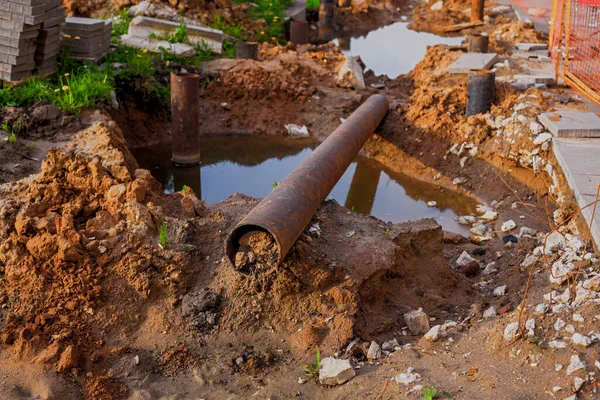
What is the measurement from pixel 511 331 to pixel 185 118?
5.33 m

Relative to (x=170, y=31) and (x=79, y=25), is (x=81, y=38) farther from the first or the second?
(x=170, y=31)

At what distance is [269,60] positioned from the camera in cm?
1088

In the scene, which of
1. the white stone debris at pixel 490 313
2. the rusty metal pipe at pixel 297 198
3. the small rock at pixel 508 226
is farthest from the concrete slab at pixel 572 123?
the white stone debris at pixel 490 313

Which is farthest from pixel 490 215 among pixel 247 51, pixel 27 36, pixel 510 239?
pixel 27 36

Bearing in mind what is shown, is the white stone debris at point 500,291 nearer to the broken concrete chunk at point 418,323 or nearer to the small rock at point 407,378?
the broken concrete chunk at point 418,323

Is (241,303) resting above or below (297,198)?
below

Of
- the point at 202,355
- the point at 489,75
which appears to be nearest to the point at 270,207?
the point at 202,355

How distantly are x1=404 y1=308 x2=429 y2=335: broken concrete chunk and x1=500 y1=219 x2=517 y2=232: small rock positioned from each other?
2.53 meters

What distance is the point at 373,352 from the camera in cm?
419

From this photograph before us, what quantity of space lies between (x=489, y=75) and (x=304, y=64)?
11.2 ft

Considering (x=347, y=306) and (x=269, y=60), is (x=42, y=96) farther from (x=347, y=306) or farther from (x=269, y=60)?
(x=347, y=306)

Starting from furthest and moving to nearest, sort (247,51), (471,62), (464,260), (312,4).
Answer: (312,4), (247,51), (471,62), (464,260)

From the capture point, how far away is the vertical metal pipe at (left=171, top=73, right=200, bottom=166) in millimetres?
8148

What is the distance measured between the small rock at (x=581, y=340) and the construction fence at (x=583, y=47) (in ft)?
14.2
